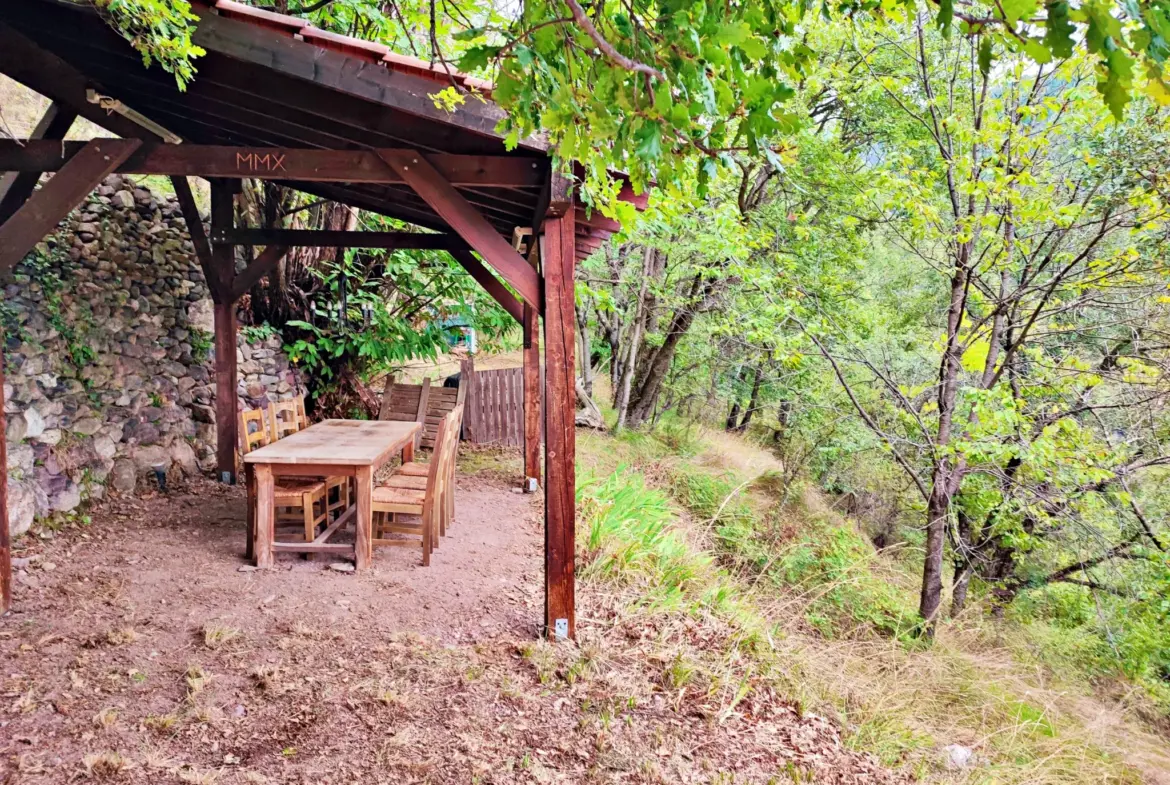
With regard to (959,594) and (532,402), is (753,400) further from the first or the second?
(532,402)

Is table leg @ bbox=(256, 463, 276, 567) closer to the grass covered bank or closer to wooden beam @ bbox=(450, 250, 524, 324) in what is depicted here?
the grass covered bank

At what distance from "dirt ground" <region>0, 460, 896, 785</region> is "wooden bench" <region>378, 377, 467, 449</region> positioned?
4.03 metres

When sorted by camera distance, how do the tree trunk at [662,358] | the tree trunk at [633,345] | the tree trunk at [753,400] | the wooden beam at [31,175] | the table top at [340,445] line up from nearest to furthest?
the wooden beam at [31,175] < the table top at [340,445] < the tree trunk at [662,358] < the tree trunk at [753,400] < the tree trunk at [633,345]

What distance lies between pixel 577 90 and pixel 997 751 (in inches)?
159

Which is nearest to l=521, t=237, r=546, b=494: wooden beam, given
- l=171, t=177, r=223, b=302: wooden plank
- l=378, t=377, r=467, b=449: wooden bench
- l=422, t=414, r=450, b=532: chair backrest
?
l=378, t=377, r=467, b=449: wooden bench

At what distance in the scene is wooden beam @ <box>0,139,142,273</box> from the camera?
320 cm

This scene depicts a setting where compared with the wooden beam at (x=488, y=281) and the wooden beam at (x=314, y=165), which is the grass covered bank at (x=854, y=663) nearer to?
the wooden beam at (x=488, y=281)

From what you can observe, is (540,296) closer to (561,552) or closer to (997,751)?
(561,552)

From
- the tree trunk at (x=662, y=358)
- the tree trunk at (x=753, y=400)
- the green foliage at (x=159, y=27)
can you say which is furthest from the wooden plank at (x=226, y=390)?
the tree trunk at (x=753, y=400)

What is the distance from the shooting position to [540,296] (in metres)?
3.41

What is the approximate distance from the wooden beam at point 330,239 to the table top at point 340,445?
1521mm

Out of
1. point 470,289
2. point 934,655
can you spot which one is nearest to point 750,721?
point 934,655

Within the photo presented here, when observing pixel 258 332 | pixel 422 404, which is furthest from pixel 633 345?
pixel 258 332

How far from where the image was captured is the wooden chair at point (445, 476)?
4.40 meters
